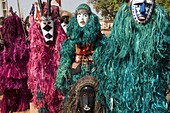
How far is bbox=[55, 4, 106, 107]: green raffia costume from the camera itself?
3020 millimetres

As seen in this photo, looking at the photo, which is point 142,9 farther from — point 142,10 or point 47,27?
point 47,27

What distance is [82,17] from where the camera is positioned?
3.05 m

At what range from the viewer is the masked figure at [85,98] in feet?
8.02

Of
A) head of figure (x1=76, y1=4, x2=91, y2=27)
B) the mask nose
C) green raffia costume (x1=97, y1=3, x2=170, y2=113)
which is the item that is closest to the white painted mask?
head of figure (x1=76, y1=4, x2=91, y2=27)

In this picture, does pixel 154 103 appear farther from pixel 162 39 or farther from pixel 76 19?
pixel 76 19

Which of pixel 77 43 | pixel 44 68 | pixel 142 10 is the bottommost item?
pixel 44 68

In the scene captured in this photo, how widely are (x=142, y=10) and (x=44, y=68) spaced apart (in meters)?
1.49

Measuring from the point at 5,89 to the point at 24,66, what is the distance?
0.43 meters

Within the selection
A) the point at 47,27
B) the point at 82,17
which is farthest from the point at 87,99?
the point at 47,27

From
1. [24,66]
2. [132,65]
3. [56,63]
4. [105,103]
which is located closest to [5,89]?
[24,66]

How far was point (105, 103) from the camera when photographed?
2510 millimetres

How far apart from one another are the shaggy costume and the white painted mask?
117 centimetres

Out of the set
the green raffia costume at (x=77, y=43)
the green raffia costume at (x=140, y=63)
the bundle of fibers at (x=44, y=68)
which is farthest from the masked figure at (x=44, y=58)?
the green raffia costume at (x=140, y=63)

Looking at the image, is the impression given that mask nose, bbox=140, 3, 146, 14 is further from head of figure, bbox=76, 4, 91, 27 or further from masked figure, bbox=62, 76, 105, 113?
head of figure, bbox=76, 4, 91, 27
